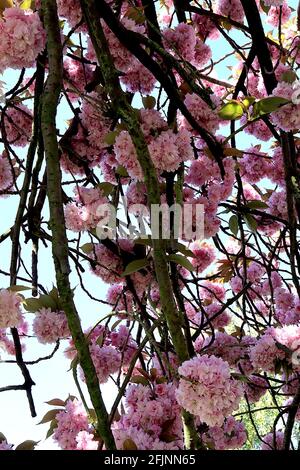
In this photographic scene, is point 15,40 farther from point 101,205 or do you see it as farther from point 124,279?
point 124,279

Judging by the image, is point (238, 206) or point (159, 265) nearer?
point (159, 265)

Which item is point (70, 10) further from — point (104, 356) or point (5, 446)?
point (5, 446)

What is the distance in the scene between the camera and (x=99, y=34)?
5.37 ft

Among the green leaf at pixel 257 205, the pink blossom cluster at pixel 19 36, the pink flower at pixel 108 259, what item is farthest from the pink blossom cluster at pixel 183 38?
the pink flower at pixel 108 259

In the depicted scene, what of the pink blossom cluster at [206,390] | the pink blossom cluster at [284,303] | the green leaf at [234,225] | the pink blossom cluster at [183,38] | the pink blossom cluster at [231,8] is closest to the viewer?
the pink blossom cluster at [206,390]

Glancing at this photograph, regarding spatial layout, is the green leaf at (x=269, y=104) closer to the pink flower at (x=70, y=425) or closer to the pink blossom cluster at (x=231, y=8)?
the pink flower at (x=70, y=425)

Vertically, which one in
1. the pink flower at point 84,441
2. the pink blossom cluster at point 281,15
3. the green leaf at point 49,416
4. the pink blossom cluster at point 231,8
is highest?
the pink blossom cluster at point 281,15

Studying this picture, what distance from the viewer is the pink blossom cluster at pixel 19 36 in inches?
69.4

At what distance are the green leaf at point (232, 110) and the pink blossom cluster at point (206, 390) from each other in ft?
2.18

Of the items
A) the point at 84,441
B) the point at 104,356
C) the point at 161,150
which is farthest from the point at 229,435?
the point at 161,150

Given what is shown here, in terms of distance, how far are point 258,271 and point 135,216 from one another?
1278 mm

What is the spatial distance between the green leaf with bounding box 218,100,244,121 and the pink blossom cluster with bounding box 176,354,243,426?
0.66 m

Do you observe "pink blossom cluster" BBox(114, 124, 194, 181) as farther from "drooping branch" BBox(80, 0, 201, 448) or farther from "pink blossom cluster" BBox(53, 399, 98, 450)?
"pink blossom cluster" BBox(53, 399, 98, 450)
